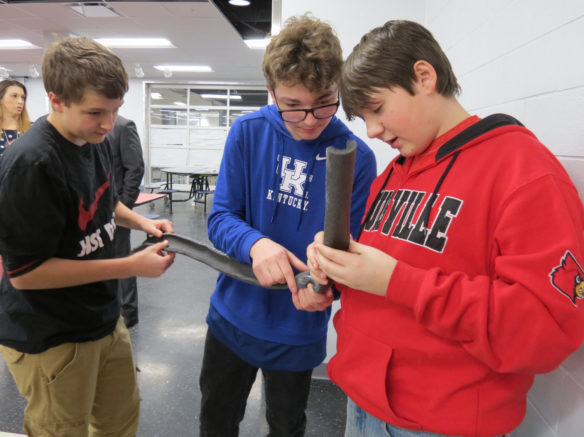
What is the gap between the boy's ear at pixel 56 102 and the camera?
3.71 feet

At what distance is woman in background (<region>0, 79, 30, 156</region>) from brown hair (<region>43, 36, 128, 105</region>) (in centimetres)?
301

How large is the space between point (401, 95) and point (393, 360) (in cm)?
53

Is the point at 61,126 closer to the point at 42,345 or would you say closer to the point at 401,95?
the point at 42,345

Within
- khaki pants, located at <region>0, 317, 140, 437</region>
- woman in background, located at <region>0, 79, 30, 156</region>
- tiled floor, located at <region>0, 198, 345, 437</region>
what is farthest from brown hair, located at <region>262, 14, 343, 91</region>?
woman in background, located at <region>0, 79, 30, 156</region>

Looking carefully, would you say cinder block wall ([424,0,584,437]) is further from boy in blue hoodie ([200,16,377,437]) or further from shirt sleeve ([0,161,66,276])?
shirt sleeve ([0,161,66,276])

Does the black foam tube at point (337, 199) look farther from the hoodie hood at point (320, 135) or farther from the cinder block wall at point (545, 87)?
the cinder block wall at point (545, 87)

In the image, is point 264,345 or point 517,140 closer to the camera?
point 517,140

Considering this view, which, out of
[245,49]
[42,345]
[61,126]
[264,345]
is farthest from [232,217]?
[245,49]

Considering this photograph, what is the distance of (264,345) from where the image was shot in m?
1.16

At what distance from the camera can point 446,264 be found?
0.70 meters

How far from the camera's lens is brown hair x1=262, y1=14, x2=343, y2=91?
0.99m

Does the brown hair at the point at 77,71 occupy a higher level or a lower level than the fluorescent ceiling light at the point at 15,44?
lower

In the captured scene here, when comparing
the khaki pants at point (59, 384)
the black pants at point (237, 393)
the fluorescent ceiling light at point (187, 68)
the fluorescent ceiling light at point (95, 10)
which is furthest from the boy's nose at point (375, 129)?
the fluorescent ceiling light at point (187, 68)

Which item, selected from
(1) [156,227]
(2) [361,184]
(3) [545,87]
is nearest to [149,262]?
(1) [156,227]
